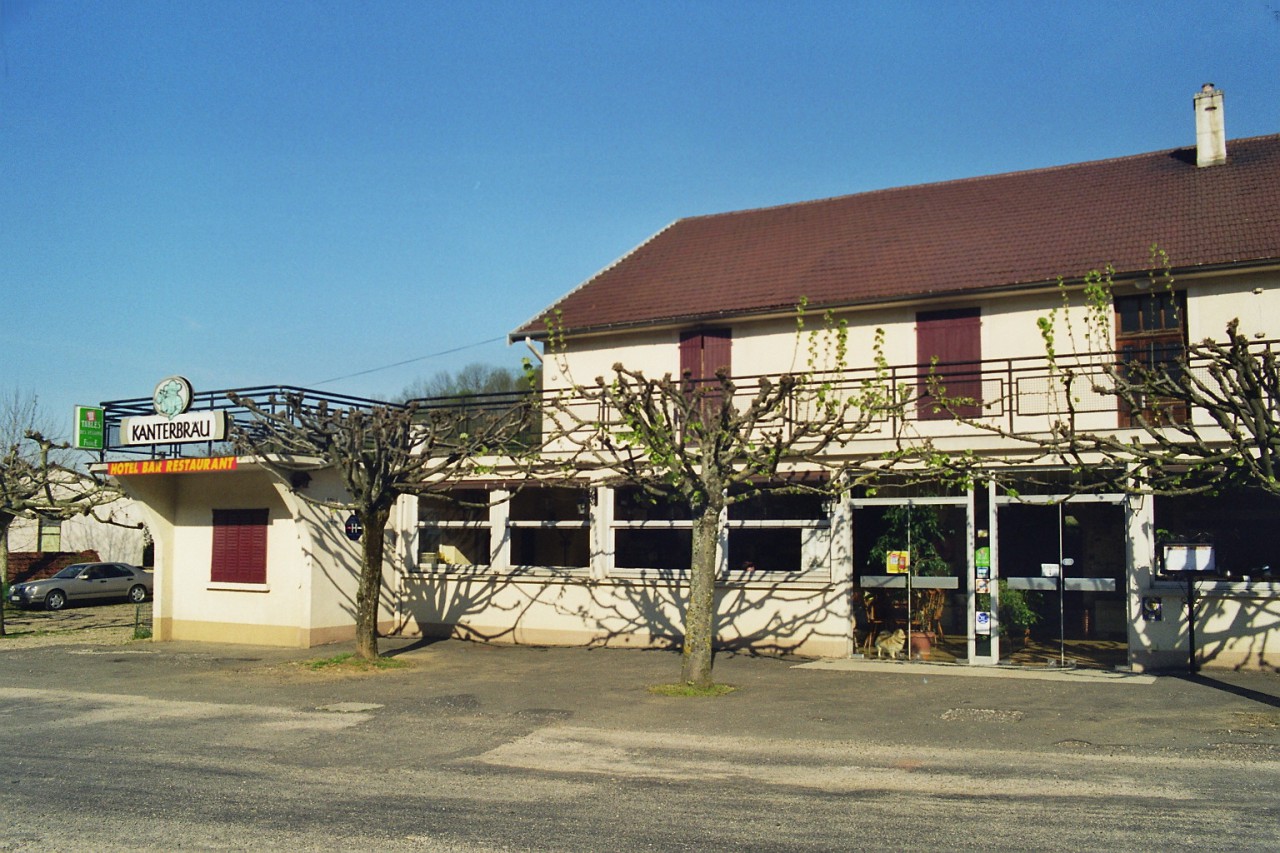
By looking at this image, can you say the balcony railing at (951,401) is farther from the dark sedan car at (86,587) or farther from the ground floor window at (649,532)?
the dark sedan car at (86,587)

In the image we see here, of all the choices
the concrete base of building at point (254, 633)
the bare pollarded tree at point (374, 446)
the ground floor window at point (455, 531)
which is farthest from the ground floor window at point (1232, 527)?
the concrete base of building at point (254, 633)

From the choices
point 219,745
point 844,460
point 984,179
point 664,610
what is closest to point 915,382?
point 844,460

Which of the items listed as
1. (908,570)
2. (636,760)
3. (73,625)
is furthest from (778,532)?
(73,625)

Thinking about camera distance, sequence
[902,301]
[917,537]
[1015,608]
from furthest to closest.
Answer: [902,301], [917,537], [1015,608]

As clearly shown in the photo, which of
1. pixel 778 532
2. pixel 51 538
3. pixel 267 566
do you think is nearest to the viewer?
pixel 778 532

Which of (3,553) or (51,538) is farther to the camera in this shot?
(51,538)

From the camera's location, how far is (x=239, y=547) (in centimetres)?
1973

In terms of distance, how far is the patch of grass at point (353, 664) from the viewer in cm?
1575

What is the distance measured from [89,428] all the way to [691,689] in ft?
45.2

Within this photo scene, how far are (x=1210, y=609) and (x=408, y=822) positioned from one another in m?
11.4

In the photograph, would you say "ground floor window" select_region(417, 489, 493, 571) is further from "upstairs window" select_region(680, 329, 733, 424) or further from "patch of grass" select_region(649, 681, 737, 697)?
"patch of grass" select_region(649, 681, 737, 697)

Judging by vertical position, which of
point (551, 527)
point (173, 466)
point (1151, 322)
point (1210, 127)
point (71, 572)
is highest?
point (1210, 127)

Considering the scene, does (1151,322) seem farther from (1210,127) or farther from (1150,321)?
(1210,127)

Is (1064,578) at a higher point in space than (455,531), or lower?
lower
